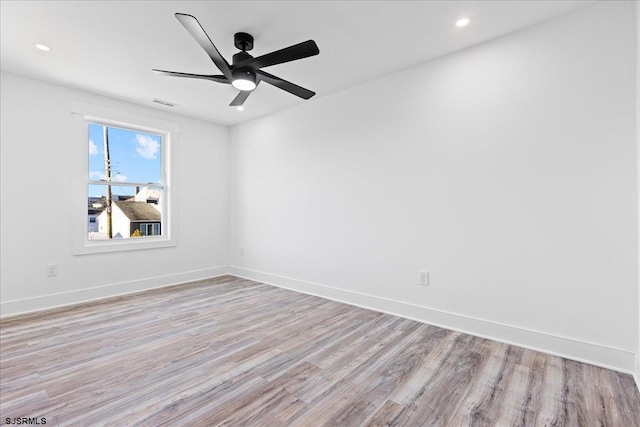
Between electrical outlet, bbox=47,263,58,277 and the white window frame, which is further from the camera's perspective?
the white window frame

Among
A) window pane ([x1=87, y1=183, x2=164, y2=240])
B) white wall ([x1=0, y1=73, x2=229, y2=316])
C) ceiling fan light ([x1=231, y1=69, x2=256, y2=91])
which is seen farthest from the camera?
window pane ([x1=87, y1=183, x2=164, y2=240])

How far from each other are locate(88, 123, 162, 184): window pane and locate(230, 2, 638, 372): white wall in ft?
7.78

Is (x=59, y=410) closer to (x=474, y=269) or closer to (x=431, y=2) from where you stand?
(x=474, y=269)

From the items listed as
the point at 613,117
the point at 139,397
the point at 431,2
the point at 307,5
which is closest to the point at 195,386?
the point at 139,397

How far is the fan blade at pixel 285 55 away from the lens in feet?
6.43

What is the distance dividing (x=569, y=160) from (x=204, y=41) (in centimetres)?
273

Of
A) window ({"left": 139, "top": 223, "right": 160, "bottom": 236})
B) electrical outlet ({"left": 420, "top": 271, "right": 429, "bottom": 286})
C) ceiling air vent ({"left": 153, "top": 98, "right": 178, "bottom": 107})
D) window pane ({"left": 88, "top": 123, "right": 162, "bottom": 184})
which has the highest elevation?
ceiling air vent ({"left": 153, "top": 98, "right": 178, "bottom": 107})

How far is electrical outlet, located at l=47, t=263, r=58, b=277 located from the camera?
3299 millimetres

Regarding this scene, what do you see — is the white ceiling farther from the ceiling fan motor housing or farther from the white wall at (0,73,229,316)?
the white wall at (0,73,229,316)

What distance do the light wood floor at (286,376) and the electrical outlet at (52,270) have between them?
51cm

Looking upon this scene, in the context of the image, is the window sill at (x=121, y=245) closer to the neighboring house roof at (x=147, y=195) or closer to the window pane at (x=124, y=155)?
the neighboring house roof at (x=147, y=195)

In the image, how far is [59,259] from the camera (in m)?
3.38

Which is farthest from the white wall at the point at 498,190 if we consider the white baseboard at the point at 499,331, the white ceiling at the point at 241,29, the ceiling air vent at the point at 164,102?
the ceiling air vent at the point at 164,102

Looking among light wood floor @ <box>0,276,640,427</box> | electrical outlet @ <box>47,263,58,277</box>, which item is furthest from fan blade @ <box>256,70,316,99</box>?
electrical outlet @ <box>47,263,58,277</box>
